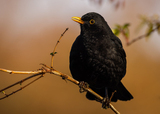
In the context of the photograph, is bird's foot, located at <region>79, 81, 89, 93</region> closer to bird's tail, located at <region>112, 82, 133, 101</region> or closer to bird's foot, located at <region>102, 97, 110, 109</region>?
bird's foot, located at <region>102, 97, 110, 109</region>

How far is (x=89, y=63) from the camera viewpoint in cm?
264

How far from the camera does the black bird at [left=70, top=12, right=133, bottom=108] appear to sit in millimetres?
2664

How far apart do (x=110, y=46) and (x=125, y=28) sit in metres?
0.45

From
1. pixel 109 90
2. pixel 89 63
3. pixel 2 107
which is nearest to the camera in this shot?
pixel 89 63

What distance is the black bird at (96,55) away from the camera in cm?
266

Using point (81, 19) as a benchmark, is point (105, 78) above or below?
below

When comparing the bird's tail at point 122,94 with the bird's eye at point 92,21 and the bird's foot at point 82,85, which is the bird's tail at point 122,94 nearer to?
the bird's foot at point 82,85

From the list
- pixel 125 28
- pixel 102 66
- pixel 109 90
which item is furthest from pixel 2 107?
pixel 125 28

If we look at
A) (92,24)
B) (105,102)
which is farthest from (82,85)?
(92,24)

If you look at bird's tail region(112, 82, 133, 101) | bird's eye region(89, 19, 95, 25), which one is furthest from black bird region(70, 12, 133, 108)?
bird's tail region(112, 82, 133, 101)

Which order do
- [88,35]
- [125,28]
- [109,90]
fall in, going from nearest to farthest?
1. [125,28]
2. [88,35]
3. [109,90]

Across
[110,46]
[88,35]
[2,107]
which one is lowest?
[110,46]

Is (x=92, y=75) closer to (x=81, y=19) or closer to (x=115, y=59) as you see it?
(x=115, y=59)

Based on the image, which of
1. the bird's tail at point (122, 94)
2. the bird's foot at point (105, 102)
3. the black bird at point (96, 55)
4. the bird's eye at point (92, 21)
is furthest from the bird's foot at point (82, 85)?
the bird's eye at point (92, 21)
